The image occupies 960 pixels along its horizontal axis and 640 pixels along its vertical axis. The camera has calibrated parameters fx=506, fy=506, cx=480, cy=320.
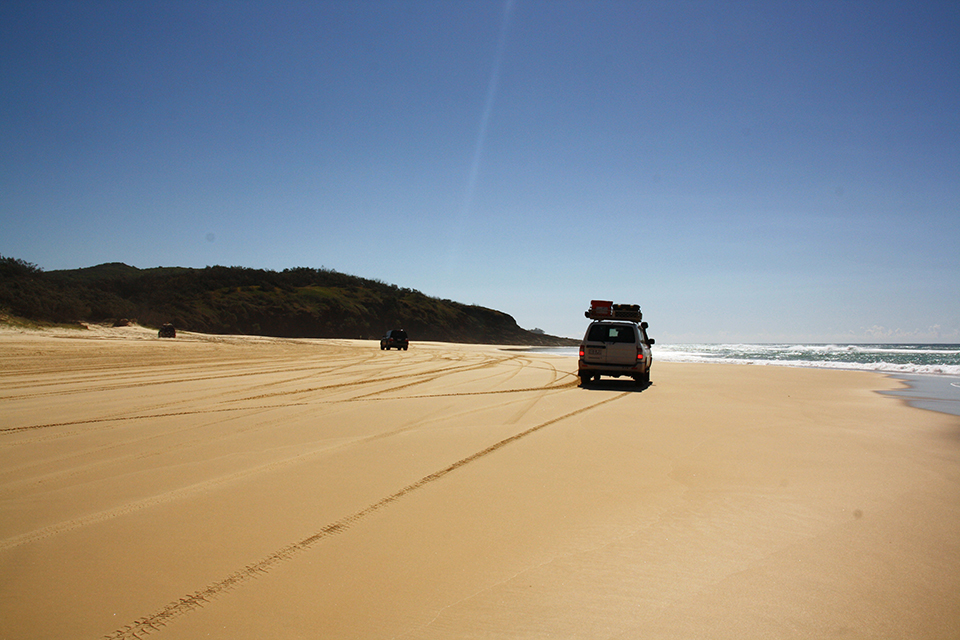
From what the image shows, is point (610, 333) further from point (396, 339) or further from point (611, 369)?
point (396, 339)

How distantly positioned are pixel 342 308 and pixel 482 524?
240 ft

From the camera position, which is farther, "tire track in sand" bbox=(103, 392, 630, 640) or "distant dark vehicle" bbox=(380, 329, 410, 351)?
"distant dark vehicle" bbox=(380, 329, 410, 351)

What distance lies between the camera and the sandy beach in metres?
2.51

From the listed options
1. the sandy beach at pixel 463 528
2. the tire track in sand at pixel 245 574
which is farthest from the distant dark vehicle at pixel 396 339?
the tire track in sand at pixel 245 574

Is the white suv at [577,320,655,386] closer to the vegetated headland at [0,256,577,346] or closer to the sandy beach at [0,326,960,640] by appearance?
the sandy beach at [0,326,960,640]

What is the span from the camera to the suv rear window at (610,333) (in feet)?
49.3

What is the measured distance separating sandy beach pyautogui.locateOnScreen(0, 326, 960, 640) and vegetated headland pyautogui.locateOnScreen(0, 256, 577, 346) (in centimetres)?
3039

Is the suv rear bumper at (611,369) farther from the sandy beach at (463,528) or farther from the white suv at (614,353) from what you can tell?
the sandy beach at (463,528)

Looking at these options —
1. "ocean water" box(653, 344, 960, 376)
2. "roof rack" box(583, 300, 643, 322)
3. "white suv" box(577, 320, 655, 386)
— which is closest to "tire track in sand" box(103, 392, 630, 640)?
"white suv" box(577, 320, 655, 386)

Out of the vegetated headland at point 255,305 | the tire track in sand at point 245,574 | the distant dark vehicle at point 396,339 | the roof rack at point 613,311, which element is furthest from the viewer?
the distant dark vehicle at point 396,339

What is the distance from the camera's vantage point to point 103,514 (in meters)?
3.65

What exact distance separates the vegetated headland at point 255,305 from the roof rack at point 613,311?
30.0 m

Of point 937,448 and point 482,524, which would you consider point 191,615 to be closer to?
point 482,524

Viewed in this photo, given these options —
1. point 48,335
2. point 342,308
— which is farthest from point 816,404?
point 342,308
